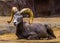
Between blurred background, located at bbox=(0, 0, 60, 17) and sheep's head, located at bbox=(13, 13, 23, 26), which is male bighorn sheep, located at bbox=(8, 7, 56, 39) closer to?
sheep's head, located at bbox=(13, 13, 23, 26)

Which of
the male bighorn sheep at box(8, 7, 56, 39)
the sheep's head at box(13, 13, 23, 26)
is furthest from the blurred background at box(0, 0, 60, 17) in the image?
the sheep's head at box(13, 13, 23, 26)

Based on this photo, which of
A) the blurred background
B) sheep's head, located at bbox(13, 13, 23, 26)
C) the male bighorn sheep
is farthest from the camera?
the blurred background

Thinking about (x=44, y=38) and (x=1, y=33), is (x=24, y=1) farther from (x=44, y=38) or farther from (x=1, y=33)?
(x=44, y=38)

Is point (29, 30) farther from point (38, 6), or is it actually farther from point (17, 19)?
point (38, 6)

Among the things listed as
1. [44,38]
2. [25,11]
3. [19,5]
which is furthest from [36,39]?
[19,5]

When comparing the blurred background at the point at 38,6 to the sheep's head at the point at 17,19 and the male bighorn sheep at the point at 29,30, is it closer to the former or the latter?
the male bighorn sheep at the point at 29,30

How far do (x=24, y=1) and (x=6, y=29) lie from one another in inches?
121

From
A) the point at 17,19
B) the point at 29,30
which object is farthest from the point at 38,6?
the point at 17,19

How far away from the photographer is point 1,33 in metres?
7.64

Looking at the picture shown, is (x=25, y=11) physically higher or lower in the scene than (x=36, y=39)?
higher

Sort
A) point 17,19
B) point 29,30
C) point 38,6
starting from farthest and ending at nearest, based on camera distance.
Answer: point 38,6
point 29,30
point 17,19

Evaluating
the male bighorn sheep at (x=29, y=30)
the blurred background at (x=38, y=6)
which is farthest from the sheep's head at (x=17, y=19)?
the blurred background at (x=38, y=6)

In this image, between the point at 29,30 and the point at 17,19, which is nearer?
the point at 17,19

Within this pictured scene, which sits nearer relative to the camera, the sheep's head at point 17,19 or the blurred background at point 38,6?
the sheep's head at point 17,19
